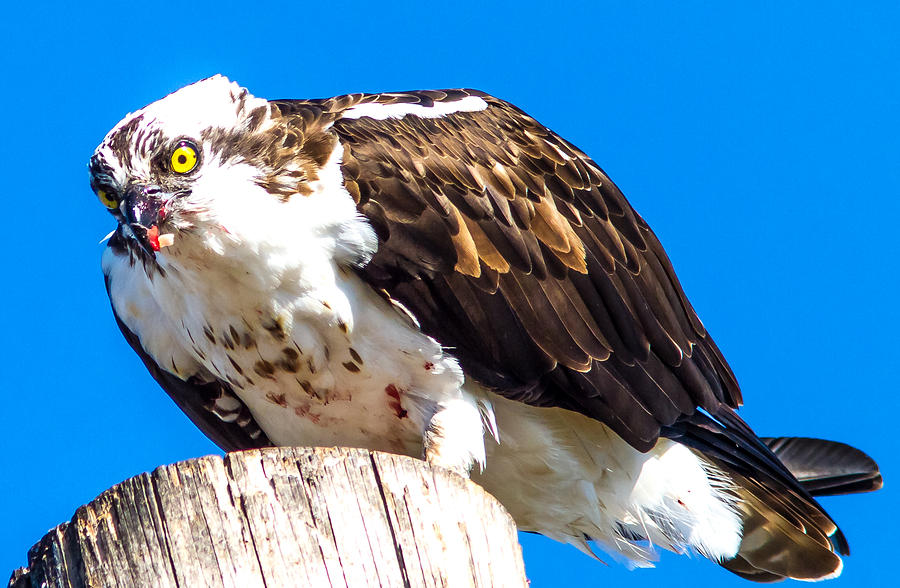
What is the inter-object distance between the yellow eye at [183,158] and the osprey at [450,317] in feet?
0.04

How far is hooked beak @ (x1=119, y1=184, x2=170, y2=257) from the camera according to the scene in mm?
4379

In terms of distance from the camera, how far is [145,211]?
14.4ft

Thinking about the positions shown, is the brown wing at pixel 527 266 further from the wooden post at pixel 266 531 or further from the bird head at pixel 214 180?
the wooden post at pixel 266 531

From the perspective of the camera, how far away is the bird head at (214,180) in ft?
14.5

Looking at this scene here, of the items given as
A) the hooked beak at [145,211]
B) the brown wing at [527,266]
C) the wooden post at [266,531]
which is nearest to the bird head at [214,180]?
the hooked beak at [145,211]

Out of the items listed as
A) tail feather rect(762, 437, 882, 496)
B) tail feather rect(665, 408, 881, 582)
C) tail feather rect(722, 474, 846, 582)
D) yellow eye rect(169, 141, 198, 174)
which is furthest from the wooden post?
tail feather rect(762, 437, 882, 496)

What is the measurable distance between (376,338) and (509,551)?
1.44m

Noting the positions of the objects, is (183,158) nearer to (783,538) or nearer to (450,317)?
(450,317)

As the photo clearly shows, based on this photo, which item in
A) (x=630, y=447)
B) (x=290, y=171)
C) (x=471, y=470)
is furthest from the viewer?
(x=630, y=447)

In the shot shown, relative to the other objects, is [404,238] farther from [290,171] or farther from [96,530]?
[96,530]

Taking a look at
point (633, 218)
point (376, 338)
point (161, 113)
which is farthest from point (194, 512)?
point (633, 218)

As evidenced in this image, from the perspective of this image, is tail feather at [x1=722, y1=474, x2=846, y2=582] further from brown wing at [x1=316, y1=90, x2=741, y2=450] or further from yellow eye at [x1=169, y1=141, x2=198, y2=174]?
yellow eye at [x1=169, y1=141, x2=198, y2=174]

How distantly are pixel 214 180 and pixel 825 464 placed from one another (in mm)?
3405

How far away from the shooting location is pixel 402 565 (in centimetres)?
317
